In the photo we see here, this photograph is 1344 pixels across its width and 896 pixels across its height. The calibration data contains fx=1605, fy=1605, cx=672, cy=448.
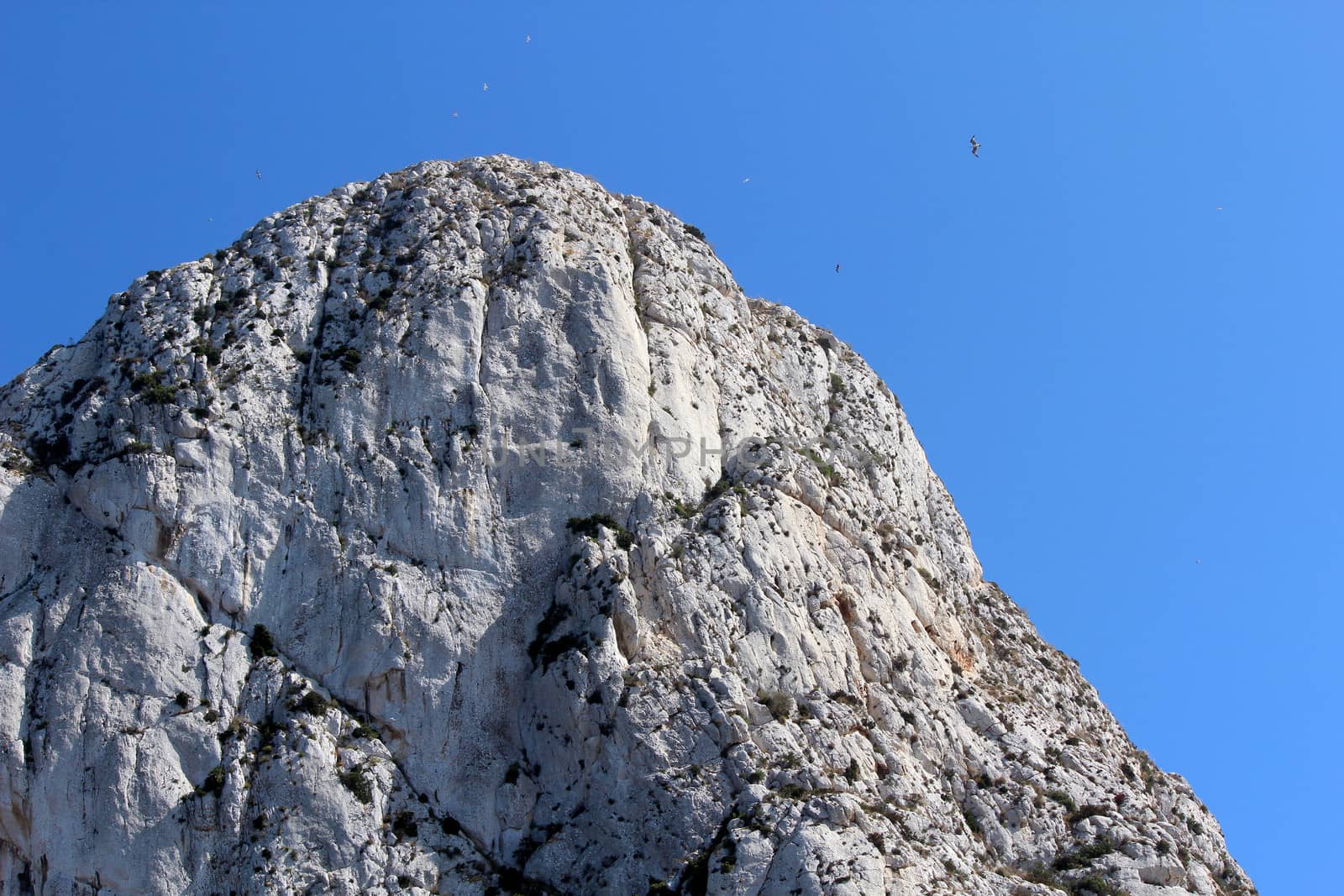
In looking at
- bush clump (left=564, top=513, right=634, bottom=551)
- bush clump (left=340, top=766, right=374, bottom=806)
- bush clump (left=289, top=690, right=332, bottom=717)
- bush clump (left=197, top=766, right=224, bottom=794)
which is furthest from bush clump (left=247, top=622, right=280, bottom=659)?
bush clump (left=564, top=513, right=634, bottom=551)

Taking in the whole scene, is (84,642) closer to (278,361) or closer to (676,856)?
(278,361)

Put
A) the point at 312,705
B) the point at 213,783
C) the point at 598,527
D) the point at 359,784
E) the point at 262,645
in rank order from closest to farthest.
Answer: the point at 213,783
the point at 359,784
the point at 312,705
the point at 262,645
the point at 598,527

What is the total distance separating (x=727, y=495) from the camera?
60.7 meters

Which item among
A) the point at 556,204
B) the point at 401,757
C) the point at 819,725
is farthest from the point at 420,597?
the point at 556,204

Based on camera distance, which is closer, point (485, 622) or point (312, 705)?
point (312, 705)

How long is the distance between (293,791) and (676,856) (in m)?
12.3

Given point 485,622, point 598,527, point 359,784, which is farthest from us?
point 598,527

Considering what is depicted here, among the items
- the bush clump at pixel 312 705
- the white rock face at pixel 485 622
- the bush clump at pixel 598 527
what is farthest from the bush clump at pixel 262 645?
the bush clump at pixel 598 527

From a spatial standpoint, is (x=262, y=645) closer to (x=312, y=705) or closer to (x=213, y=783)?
(x=312, y=705)

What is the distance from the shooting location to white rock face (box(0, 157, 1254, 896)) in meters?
50.6

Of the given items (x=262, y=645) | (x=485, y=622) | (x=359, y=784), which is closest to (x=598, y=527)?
(x=485, y=622)

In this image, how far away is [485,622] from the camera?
5656 cm

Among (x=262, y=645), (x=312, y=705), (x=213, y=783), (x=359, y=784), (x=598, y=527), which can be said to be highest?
(x=598, y=527)

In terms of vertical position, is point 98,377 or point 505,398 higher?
point 505,398
